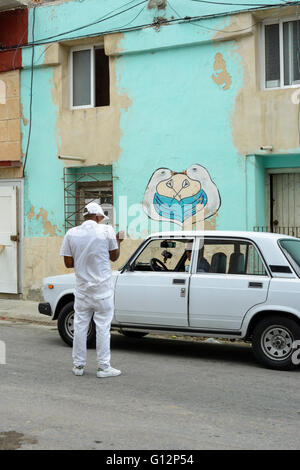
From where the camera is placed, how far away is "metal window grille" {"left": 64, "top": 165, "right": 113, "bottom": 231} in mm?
13898

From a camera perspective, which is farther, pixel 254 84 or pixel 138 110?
pixel 138 110

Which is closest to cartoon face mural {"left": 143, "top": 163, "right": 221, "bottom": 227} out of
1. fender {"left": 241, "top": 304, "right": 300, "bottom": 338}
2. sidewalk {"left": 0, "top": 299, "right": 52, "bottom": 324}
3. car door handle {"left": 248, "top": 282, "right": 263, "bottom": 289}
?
sidewalk {"left": 0, "top": 299, "right": 52, "bottom": 324}

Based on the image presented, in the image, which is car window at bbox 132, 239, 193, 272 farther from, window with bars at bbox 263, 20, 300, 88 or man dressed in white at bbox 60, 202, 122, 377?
window with bars at bbox 263, 20, 300, 88

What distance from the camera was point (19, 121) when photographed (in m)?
14.5

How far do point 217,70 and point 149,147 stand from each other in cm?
206

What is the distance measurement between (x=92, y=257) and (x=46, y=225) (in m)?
7.28

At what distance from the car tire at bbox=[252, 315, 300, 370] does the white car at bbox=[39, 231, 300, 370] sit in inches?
0.5

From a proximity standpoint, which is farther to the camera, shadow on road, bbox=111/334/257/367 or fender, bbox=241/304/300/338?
shadow on road, bbox=111/334/257/367

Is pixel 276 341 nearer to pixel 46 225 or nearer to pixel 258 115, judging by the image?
pixel 258 115

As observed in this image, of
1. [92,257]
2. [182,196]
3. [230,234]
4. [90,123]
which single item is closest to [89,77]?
[90,123]

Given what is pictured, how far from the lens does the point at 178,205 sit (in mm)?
12781

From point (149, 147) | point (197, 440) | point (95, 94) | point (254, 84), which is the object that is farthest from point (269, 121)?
point (197, 440)
